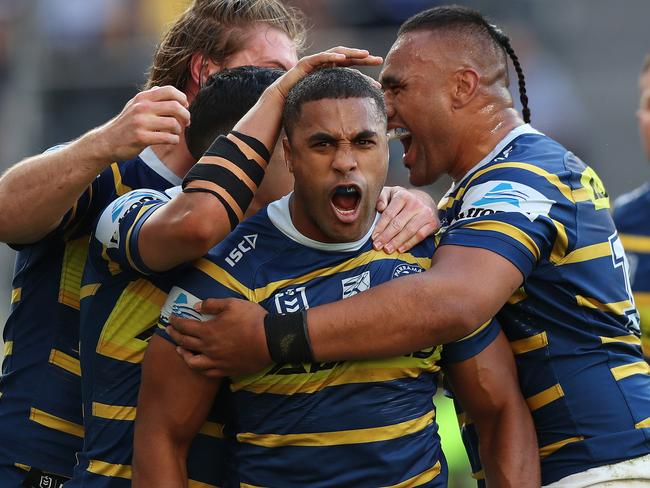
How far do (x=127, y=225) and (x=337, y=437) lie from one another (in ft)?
3.00

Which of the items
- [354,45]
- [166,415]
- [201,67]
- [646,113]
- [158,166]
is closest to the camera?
[166,415]

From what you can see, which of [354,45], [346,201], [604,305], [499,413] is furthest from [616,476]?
[354,45]

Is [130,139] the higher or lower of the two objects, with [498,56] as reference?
lower

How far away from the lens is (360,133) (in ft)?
10.9

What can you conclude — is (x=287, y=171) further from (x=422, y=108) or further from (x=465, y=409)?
(x=465, y=409)

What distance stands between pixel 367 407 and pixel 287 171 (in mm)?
900

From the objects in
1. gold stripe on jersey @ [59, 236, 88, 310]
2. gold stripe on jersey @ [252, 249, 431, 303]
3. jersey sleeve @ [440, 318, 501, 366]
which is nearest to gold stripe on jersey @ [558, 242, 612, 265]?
jersey sleeve @ [440, 318, 501, 366]

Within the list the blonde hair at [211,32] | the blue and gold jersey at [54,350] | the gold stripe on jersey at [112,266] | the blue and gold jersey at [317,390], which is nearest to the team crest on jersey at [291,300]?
the blue and gold jersey at [317,390]

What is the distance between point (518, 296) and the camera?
359 centimetres

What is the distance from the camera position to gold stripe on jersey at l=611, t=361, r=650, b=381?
3.62 m

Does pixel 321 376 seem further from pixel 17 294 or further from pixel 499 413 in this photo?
pixel 17 294

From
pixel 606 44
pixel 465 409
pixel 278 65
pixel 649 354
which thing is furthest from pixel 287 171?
pixel 606 44

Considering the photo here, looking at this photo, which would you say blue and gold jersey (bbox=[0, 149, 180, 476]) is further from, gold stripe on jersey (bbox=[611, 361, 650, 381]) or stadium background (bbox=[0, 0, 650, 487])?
stadium background (bbox=[0, 0, 650, 487])

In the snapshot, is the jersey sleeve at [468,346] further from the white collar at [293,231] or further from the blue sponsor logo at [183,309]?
the blue sponsor logo at [183,309]
